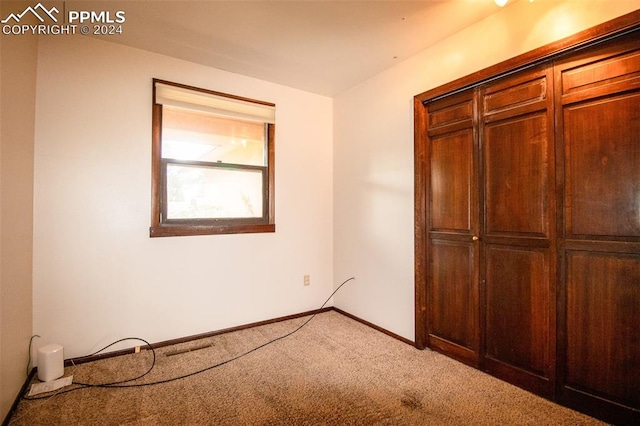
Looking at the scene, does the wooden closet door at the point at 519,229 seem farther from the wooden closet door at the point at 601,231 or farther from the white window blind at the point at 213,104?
the white window blind at the point at 213,104

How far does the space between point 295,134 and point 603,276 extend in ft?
9.60

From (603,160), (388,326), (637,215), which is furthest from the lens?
(388,326)

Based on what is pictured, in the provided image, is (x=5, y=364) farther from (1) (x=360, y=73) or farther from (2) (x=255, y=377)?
(1) (x=360, y=73)

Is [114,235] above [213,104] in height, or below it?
below

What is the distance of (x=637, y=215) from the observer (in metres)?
1.54

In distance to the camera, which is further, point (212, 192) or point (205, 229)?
point (212, 192)

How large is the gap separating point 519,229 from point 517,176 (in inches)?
14.4

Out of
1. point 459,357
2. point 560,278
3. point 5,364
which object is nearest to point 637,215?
point 560,278

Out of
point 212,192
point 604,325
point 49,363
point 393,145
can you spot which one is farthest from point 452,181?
point 49,363

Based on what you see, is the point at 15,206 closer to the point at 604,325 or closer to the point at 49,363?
the point at 49,363

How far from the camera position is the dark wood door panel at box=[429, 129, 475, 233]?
7.52 ft

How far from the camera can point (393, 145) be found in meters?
2.87

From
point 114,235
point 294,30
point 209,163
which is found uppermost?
point 294,30

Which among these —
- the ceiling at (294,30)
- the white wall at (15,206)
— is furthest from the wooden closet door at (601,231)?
the white wall at (15,206)
